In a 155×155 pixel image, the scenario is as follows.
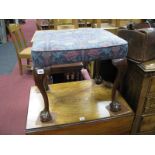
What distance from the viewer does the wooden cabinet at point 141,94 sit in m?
0.96

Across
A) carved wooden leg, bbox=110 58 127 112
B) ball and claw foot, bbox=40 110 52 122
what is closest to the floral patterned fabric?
carved wooden leg, bbox=110 58 127 112

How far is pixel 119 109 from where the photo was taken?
1.09 m

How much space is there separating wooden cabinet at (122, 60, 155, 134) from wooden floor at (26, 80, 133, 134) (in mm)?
56

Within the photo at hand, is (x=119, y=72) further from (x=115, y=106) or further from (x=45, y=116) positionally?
(x=45, y=116)

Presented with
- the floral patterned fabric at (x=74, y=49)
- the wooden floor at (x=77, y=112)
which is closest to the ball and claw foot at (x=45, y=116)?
the wooden floor at (x=77, y=112)

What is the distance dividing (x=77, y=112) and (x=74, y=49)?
0.44 meters

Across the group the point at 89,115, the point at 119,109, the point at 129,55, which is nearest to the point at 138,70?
the point at 129,55

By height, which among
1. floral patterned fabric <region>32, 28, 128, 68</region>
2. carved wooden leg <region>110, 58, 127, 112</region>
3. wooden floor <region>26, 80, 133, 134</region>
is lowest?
wooden floor <region>26, 80, 133, 134</region>

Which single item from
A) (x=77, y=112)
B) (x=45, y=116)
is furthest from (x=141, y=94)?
(x=45, y=116)

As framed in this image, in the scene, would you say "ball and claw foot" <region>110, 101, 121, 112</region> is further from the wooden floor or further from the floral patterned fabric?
the floral patterned fabric

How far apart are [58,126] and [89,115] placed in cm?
20

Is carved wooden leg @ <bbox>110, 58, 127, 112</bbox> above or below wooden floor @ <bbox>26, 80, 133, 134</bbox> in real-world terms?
above

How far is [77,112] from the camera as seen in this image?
A: 42.0 inches

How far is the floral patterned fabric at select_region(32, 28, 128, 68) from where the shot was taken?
0.79 meters
